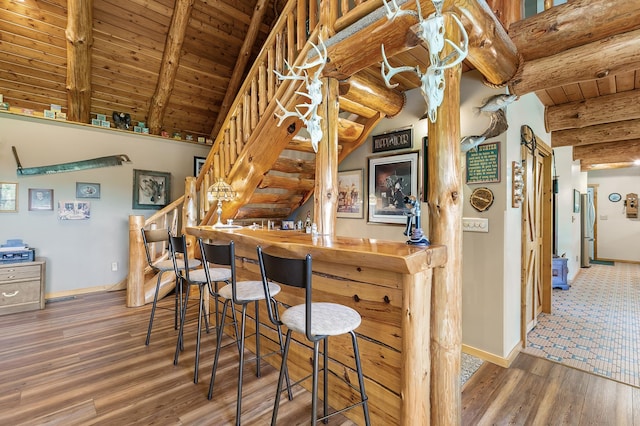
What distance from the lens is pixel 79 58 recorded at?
4035 millimetres

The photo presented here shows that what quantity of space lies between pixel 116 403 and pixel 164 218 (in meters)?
3.28

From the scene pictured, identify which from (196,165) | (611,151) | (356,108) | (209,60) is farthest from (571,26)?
(196,165)

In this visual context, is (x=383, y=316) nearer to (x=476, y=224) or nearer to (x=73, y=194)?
(x=476, y=224)

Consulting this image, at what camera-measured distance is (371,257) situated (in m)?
1.53

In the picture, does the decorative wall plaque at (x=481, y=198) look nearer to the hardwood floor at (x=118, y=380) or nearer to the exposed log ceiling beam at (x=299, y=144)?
the exposed log ceiling beam at (x=299, y=144)

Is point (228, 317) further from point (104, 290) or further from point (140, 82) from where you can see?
point (140, 82)

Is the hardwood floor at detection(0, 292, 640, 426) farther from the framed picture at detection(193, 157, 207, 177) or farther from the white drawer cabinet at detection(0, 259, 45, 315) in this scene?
the framed picture at detection(193, 157, 207, 177)

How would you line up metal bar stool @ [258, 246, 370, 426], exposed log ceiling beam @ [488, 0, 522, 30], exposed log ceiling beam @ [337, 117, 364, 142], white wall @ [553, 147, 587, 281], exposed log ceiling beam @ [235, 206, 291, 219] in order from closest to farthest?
metal bar stool @ [258, 246, 370, 426] < exposed log ceiling beam @ [488, 0, 522, 30] < exposed log ceiling beam @ [337, 117, 364, 142] < exposed log ceiling beam @ [235, 206, 291, 219] < white wall @ [553, 147, 587, 281]

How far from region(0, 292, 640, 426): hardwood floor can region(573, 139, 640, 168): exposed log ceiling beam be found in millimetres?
5271

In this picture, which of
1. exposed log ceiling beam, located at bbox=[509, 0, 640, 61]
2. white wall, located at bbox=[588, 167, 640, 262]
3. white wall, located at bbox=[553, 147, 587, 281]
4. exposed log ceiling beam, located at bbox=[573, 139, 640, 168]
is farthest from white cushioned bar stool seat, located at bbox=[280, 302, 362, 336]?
white wall, located at bbox=[588, 167, 640, 262]

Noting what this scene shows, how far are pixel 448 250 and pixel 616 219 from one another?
9585 millimetres

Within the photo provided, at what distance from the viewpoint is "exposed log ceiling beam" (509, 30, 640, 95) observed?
2.28 metres

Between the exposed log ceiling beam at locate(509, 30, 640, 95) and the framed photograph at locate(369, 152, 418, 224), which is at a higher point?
the exposed log ceiling beam at locate(509, 30, 640, 95)

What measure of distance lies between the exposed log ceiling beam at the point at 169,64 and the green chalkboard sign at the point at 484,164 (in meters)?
4.13
